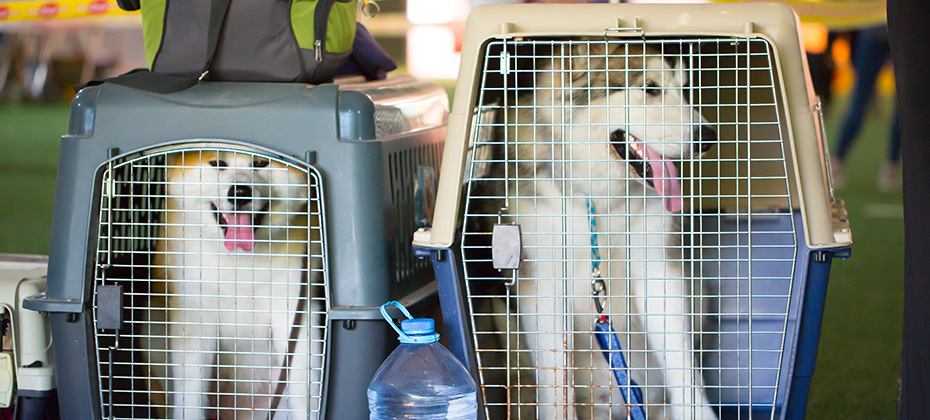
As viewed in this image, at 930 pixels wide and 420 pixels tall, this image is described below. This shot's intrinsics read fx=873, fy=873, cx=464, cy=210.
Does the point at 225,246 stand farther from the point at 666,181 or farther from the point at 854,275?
the point at 854,275

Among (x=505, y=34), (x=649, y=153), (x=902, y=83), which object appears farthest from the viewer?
(x=649, y=153)

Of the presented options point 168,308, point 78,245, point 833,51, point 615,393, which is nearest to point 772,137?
point 615,393

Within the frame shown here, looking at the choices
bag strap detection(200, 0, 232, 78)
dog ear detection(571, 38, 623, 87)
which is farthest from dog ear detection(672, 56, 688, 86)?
bag strap detection(200, 0, 232, 78)

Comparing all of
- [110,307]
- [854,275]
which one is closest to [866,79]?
[854,275]

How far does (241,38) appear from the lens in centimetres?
168

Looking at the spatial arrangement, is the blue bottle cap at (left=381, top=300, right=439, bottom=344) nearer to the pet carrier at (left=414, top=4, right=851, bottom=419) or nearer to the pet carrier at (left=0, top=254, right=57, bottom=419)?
the pet carrier at (left=414, top=4, right=851, bottom=419)

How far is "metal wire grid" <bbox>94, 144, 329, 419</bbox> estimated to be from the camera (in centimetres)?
162

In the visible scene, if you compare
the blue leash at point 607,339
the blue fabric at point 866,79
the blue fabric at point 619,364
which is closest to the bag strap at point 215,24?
the blue leash at point 607,339

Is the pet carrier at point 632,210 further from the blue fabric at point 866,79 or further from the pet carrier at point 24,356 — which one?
the blue fabric at point 866,79

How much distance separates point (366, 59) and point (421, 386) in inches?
35.3

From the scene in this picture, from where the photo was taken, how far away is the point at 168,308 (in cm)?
162

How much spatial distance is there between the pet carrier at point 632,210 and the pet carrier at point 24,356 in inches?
30.9

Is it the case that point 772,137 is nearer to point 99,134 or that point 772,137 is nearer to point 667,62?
point 667,62

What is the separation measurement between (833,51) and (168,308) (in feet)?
39.4
